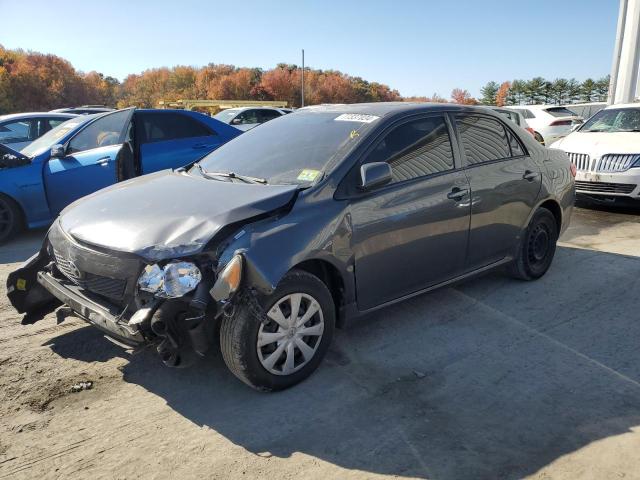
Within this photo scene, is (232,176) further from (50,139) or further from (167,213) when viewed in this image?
(50,139)

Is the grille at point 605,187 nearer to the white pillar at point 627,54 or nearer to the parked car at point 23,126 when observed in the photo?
the parked car at point 23,126

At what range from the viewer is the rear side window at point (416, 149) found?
12.0ft

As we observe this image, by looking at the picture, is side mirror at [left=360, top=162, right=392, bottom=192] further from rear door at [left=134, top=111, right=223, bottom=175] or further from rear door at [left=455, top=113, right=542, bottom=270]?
rear door at [left=134, top=111, right=223, bottom=175]

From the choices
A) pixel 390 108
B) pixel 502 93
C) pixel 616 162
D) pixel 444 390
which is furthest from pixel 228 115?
pixel 502 93

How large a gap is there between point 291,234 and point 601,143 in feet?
23.3

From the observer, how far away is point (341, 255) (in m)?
3.27

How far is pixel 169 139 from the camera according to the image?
7223 millimetres

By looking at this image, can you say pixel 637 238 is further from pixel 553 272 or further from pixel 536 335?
pixel 536 335

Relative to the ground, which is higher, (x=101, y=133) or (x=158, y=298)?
(x=101, y=133)

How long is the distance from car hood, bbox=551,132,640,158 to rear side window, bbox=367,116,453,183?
515cm

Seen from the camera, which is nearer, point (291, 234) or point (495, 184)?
point (291, 234)

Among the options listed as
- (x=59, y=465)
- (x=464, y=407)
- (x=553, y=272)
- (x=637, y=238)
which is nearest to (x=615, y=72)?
(x=637, y=238)

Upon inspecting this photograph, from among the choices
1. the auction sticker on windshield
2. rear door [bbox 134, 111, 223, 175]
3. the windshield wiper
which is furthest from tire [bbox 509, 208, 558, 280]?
rear door [bbox 134, 111, 223, 175]

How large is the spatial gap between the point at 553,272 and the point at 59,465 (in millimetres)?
4659
